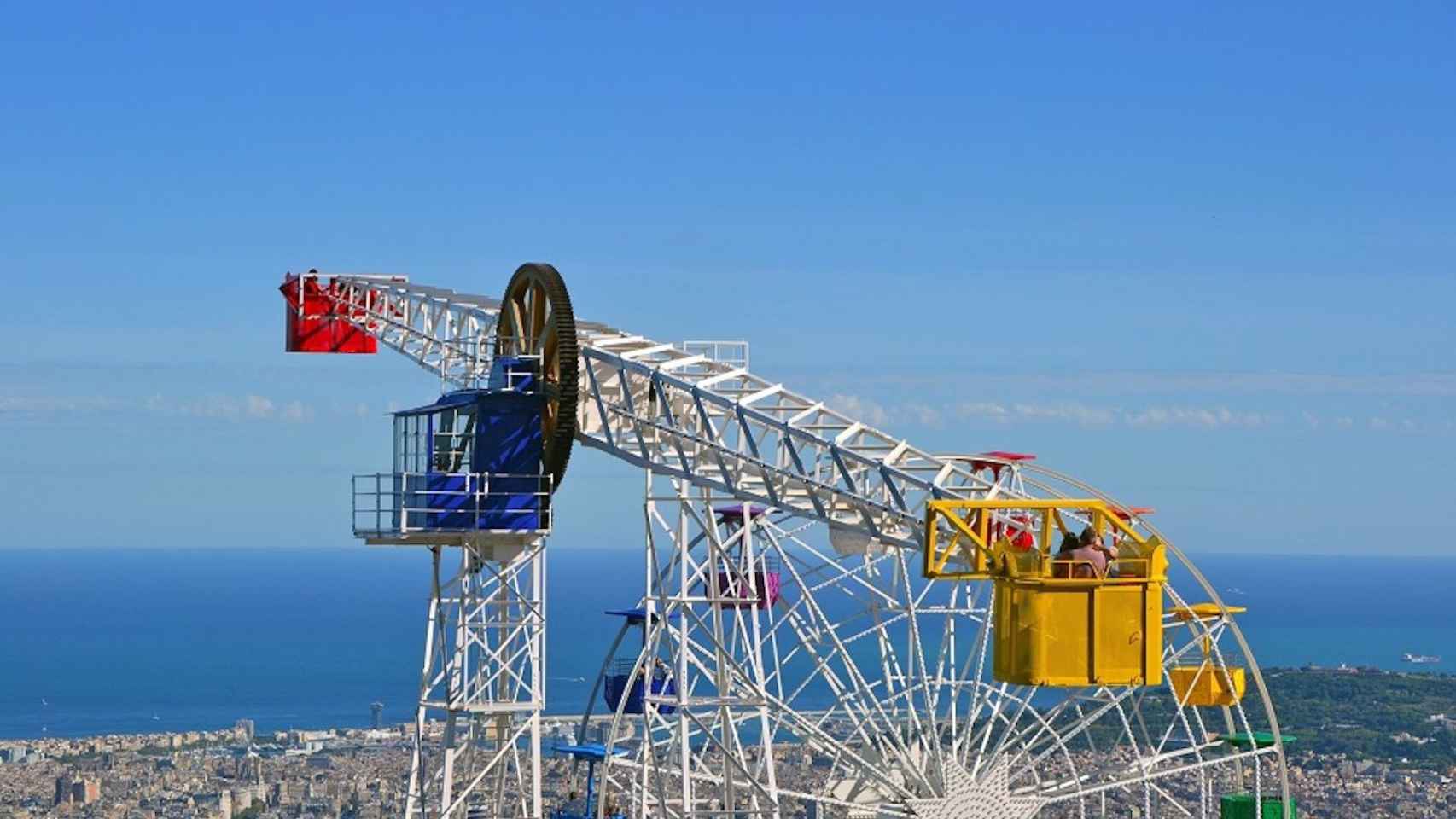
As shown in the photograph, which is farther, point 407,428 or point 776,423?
point 407,428

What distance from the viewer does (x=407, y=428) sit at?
38.3 metres

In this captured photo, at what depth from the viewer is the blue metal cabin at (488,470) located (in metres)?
36.1

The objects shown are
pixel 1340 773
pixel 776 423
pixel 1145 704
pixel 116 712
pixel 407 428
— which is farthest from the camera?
pixel 116 712

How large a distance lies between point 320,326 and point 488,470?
571 inches

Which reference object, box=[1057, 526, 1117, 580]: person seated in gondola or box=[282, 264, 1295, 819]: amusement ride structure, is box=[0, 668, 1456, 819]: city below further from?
box=[1057, 526, 1117, 580]: person seated in gondola

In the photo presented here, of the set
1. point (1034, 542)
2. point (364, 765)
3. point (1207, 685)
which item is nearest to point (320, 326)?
point (1207, 685)

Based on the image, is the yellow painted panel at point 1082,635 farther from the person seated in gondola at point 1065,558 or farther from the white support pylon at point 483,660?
the white support pylon at point 483,660

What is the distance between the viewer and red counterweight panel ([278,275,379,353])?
162 feet

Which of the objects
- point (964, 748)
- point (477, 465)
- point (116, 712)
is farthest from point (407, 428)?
point (116, 712)

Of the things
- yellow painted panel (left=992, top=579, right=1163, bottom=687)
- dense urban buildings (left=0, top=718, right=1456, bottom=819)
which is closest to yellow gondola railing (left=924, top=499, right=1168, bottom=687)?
yellow painted panel (left=992, top=579, right=1163, bottom=687)

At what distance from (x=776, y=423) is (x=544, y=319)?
4.44 m

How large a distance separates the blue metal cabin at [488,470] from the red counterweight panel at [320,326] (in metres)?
12.9

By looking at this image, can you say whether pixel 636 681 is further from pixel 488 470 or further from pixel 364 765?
pixel 364 765

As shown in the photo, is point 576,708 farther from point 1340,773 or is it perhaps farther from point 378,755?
point 1340,773
